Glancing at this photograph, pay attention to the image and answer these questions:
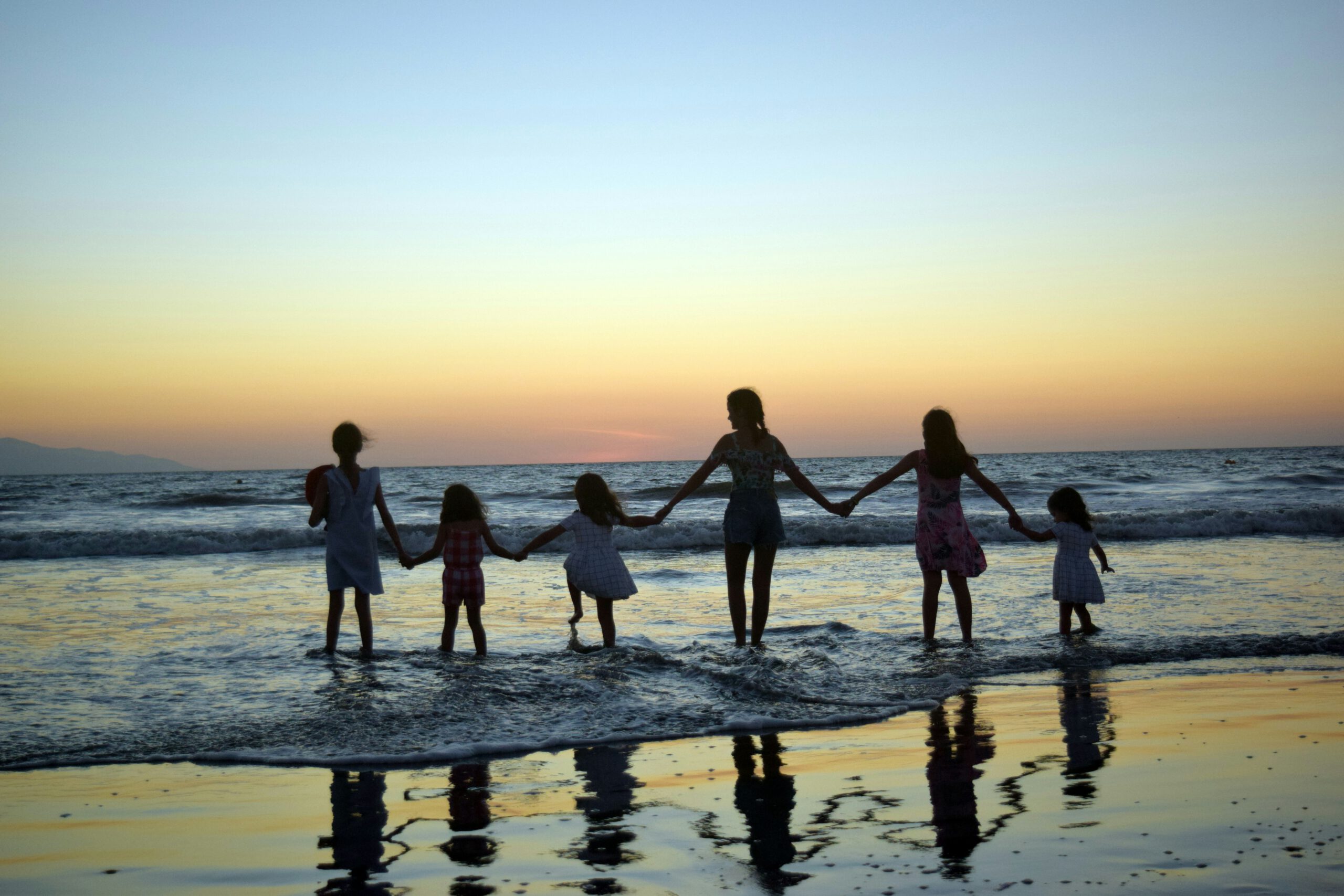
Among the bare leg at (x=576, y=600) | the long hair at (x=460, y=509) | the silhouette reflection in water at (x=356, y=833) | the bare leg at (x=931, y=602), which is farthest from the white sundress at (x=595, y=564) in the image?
the silhouette reflection in water at (x=356, y=833)

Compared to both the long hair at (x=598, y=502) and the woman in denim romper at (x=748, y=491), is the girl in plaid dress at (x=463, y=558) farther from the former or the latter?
the woman in denim romper at (x=748, y=491)

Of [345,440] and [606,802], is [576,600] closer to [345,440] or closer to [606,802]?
[345,440]

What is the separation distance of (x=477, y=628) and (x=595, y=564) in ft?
3.42

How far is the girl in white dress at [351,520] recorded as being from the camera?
717 centimetres

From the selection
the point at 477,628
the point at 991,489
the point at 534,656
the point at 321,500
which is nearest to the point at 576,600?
the point at 534,656

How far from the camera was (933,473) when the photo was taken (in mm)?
7633

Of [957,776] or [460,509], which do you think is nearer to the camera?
[957,776]

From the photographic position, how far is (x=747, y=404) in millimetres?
7363

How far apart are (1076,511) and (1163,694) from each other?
104 inches

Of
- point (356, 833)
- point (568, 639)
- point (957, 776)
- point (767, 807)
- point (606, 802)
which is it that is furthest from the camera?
point (568, 639)

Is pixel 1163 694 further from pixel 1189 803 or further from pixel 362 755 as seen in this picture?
pixel 362 755

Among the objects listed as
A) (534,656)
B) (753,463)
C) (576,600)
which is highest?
(753,463)

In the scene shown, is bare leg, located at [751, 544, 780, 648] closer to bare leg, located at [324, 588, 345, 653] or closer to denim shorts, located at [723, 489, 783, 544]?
denim shorts, located at [723, 489, 783, 544]

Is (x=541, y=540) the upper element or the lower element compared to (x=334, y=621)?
upper
